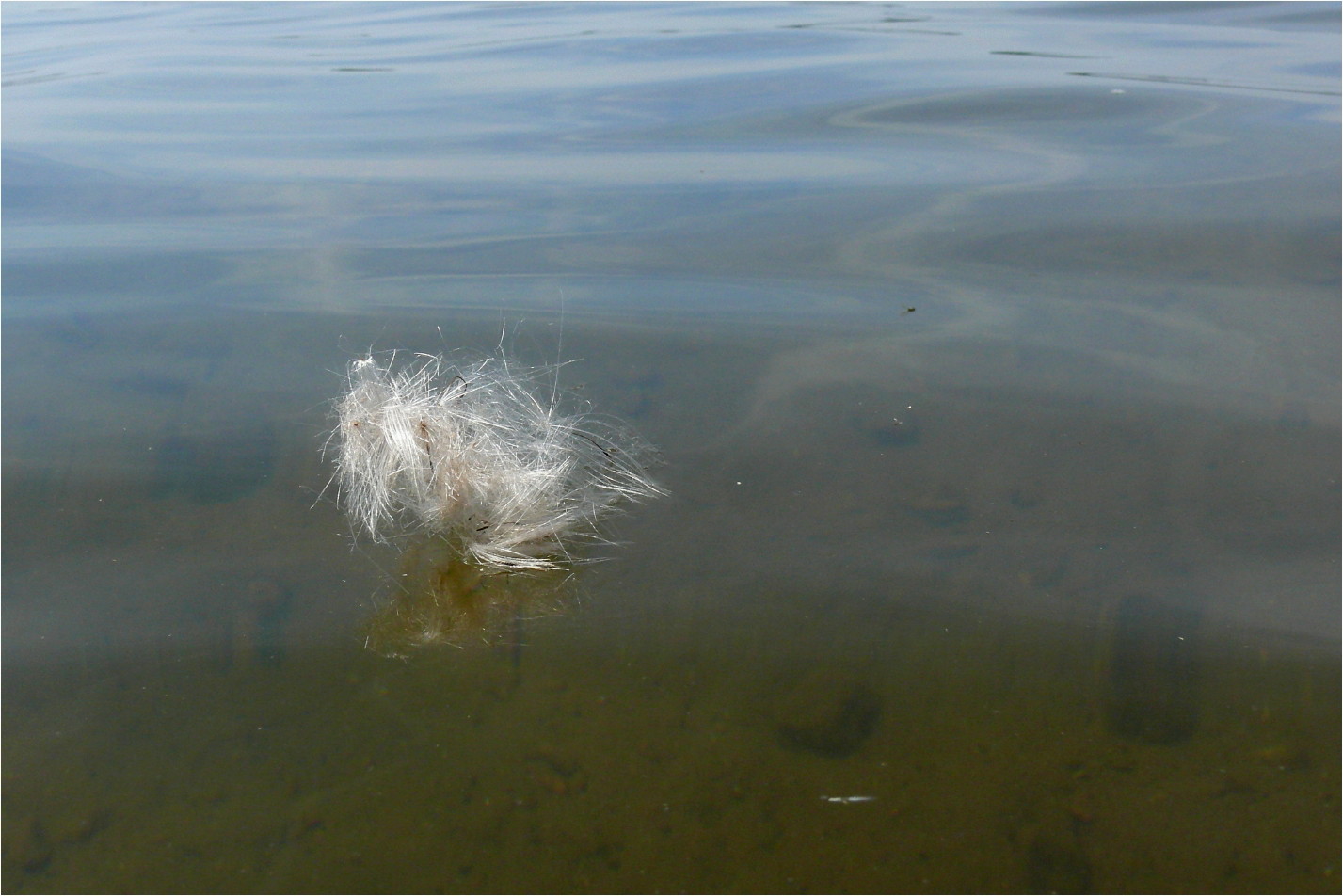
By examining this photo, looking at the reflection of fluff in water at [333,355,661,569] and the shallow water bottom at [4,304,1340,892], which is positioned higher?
the reflection of fluff in water at [333,355,661,569]

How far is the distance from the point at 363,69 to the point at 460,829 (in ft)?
27.9

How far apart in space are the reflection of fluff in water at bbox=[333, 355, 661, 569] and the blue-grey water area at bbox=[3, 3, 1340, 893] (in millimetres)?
89

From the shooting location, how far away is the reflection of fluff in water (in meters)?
2.73

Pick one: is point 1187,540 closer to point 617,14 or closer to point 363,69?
point 363,69

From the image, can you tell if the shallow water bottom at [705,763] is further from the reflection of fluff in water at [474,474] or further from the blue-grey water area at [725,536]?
the reflection of fluff in water at [474,474]

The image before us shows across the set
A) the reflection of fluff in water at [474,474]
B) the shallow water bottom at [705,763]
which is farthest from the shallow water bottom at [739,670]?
the reflection of fluff in water at [474,474]

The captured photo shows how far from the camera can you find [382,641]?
2.41 metres

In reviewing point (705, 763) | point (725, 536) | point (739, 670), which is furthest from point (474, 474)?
point (705, 763)

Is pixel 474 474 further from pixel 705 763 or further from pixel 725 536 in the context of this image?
pixel 705 763

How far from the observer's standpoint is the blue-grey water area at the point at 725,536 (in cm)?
197

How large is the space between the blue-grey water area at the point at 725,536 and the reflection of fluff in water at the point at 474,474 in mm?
89

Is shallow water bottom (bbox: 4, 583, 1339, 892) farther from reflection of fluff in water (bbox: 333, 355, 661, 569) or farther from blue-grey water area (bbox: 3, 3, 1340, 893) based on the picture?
reflection of fluff in water (bbox: 333, 355, 661, 569)

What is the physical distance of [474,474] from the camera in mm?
2773

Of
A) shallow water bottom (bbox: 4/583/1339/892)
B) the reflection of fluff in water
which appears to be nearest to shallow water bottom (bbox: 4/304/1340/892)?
shallow water bottom (bbox: 4/583/1339/892)
